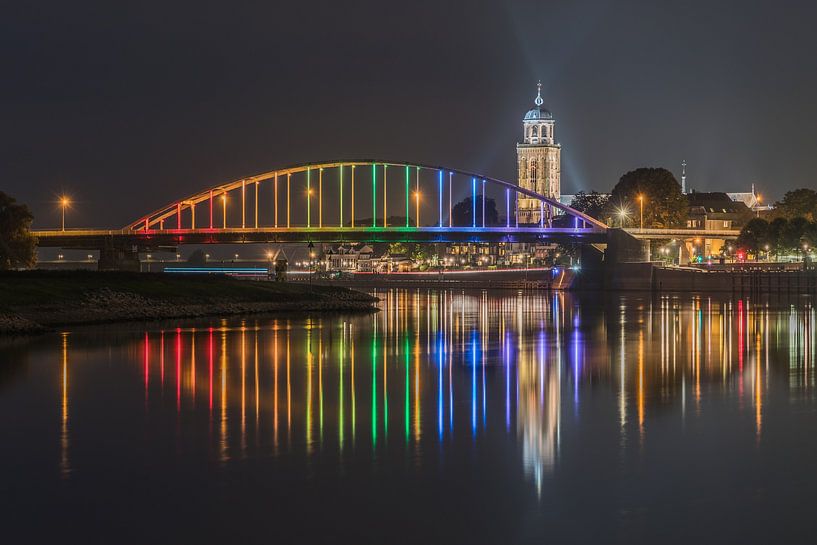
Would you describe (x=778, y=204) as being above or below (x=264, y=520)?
above

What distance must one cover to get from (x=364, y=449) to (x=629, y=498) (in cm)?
573

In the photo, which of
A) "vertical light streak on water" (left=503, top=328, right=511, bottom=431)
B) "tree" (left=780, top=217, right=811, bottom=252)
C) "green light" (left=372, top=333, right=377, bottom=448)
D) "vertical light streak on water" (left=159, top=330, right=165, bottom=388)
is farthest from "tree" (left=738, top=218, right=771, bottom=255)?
"vertical light streak on water" (left=159, top=330, right=165, bottom=388)

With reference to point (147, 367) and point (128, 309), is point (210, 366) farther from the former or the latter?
point (128, 309)

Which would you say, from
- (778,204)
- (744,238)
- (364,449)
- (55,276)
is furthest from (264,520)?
(778,204)

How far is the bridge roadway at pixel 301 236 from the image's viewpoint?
11694cm

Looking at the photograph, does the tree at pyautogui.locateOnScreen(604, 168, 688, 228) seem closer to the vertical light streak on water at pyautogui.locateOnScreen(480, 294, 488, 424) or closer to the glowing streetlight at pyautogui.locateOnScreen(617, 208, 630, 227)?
the glowing streetlight at pyautogui.locateOnScreen(617, 208, 630, 227)

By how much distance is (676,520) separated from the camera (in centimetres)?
1666

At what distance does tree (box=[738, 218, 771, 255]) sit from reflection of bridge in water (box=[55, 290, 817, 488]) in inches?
3501

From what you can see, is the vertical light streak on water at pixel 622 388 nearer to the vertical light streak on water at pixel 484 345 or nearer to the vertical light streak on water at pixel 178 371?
the vertical light streak on water at pixel 484 345

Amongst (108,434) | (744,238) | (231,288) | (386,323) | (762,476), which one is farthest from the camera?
(744,238)

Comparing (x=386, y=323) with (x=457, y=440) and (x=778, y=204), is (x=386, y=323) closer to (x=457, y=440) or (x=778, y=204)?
(x=457, y=440)

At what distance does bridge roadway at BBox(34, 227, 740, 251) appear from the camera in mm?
116938

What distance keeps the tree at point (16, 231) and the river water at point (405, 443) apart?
50.2 metres

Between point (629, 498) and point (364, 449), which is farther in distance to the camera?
point (364, 449)
